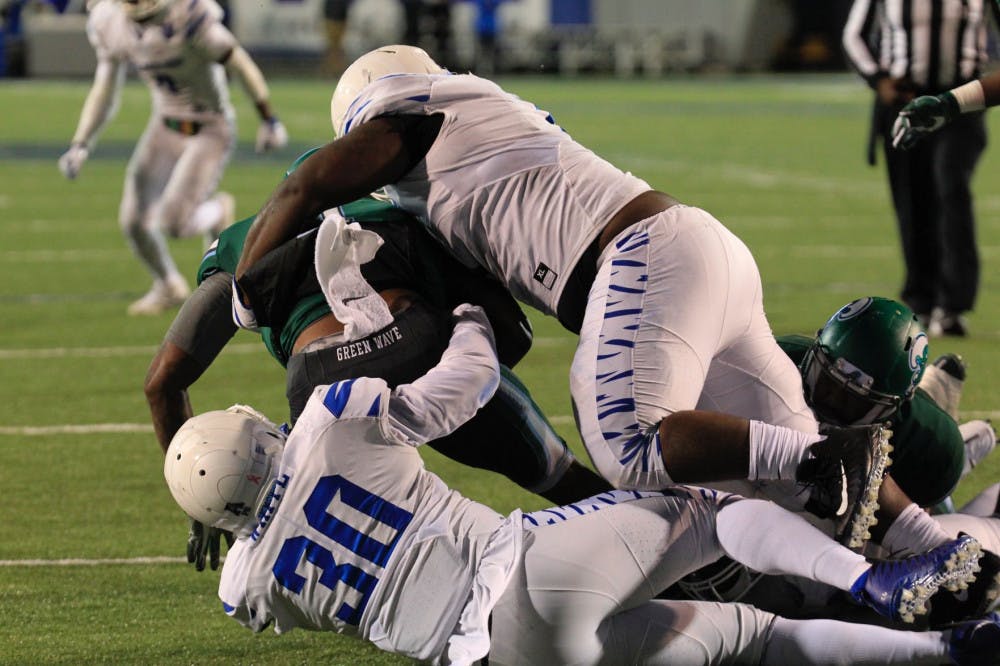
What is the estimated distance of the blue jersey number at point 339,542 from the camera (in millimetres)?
3314

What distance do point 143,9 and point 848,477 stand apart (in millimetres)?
6349

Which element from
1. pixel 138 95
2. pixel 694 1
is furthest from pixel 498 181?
pixel 694 1

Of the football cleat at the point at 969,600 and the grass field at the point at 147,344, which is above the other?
the football cleat at the point at 969,600

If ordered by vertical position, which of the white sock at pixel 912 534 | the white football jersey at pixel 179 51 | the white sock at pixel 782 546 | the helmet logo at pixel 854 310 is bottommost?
the white football jersey at pixel 179 51

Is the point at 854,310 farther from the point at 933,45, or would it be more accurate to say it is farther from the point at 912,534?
the point at 933,45

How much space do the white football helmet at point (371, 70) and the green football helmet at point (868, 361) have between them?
3.82 feet

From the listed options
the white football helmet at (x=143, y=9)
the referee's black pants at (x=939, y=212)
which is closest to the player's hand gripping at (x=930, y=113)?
the referee's black pants at (x=939, y=212)

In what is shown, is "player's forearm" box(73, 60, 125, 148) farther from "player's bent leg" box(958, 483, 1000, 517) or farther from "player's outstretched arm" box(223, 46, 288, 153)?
"player's bent leg" box(958, 483, 1000, 517)

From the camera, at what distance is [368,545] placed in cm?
332

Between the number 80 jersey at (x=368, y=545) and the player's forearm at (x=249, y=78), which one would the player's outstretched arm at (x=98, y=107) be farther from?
the number 80 jersey at (x=368, y=545)

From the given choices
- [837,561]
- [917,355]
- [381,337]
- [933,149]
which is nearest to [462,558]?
[381,337]

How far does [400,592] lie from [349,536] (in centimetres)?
15

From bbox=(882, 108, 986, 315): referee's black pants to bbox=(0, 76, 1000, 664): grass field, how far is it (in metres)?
0.29

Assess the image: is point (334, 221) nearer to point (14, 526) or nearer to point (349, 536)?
point (349, 536)
